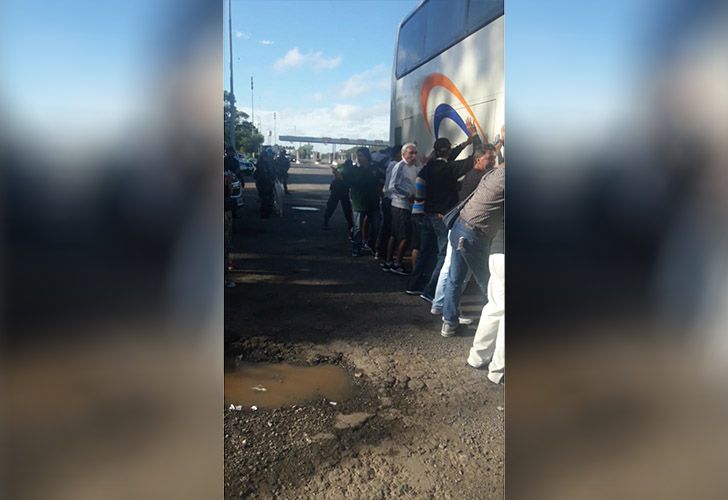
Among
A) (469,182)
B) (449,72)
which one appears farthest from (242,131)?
(449,72)

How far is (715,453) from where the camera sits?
1153 mm

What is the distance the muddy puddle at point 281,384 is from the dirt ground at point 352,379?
4 centimetres

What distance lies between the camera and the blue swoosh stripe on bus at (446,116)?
2.57 metres

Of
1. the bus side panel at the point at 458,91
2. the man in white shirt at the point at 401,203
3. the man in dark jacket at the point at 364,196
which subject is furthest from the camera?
the man in white shirt at the point at 401,203

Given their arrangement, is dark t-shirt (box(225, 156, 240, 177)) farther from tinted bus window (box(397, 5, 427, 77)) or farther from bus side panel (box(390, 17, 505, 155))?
tinted bus window (box(397, 5, 427, 77))

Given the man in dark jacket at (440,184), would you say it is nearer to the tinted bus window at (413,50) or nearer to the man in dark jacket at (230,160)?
the man in dark jacket at (230,160)

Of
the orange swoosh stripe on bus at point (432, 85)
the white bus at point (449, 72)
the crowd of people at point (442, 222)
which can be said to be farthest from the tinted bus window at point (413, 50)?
the crowd of people at point (442, 222)

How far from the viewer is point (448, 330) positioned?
2520 mm

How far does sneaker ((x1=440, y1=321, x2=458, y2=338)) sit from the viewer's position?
2.47 metres

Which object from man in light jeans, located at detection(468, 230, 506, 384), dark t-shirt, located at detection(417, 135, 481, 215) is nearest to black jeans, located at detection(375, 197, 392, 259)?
dark t-shirt, located at detection(417, 135, 481, 215)

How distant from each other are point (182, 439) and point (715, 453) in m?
1.21

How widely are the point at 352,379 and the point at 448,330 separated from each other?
59 cm

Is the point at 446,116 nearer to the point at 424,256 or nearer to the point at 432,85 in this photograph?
the point at 424,256

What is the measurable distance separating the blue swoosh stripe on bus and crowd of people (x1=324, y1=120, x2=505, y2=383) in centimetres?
17
